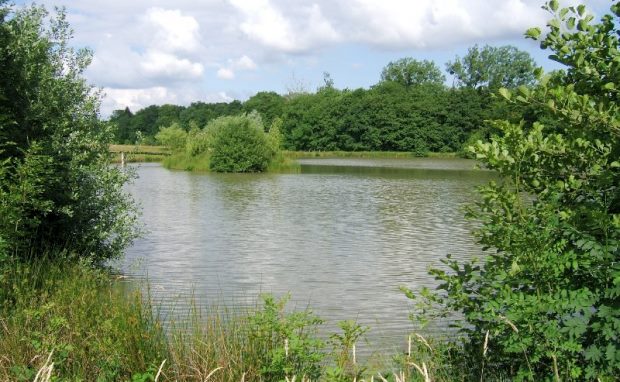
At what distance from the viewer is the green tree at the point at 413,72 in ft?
380

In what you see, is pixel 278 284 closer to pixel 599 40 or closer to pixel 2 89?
pixel 2 89

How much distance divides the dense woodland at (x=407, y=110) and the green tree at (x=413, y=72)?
17 cm

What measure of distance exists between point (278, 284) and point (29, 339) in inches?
284

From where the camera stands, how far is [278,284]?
40.8 feet

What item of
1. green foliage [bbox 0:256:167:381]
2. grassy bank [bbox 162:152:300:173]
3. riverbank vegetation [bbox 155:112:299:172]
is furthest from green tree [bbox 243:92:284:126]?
green foliage [bbox 0:256:167:381]

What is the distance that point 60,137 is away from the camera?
441 inches

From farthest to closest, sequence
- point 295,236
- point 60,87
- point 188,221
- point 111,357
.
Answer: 1. point 188,221
2. point 295,236
3. point 60,87
4. point 111,357

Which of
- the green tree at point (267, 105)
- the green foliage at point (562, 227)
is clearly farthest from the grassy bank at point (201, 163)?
the green tree at point (267, 105)

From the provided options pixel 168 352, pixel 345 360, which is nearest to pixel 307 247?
pixel 168 352

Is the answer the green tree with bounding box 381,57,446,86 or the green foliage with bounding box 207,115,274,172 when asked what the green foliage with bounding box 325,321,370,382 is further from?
the green tree with bounding box 381,57,446,86

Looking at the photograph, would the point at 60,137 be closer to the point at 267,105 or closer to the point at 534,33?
the point at 534,33

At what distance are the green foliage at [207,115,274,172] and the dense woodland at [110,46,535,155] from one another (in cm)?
4318

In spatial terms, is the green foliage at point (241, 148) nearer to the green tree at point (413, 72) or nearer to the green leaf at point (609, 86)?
the green leaf at point (609, 86)

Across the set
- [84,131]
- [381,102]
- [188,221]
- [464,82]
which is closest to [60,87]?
[84,131]
